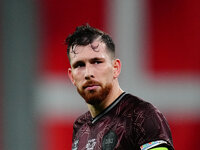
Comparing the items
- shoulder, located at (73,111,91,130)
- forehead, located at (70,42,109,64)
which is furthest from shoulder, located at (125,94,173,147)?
shoulder, located at (73,111,91,130)

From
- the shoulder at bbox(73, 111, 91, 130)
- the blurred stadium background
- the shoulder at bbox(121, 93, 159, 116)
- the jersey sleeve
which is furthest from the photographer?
the blurred stadium background

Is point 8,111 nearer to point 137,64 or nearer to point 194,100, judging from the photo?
point 137,64

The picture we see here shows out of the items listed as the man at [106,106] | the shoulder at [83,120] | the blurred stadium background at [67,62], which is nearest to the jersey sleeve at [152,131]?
the man at [106,106]

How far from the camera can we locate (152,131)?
2277mm

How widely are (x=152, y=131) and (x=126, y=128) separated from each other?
6.2 inches

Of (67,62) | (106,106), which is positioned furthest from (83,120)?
(67,62)

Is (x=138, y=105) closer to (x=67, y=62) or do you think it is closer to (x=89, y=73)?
(x=89, y=73)

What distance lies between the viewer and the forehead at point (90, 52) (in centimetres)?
255

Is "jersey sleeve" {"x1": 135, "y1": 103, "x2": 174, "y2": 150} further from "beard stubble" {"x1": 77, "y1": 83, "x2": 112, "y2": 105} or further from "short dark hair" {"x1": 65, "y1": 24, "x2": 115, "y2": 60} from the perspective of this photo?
"short dark hair" {"x1": 65, "y1": 24, "x2": 115, "y2": 60}

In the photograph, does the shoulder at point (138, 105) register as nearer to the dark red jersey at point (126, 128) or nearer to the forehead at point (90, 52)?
the dark red jersey at point (126, 128)

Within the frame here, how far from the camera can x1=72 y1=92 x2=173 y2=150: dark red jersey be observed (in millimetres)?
2279

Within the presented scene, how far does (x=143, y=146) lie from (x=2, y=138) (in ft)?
9.97

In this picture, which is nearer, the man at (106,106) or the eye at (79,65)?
the man at (106,106)

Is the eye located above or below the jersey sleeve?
above
